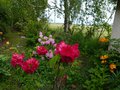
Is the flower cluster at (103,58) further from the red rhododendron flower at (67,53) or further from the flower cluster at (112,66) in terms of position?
the red rhododendron flower at (67,53)

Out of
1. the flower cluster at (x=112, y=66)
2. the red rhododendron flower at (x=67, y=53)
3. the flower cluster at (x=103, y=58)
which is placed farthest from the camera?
the flower cluster at (x=103, y=58)

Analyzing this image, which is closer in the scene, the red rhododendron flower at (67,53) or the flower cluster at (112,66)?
the red rhododendron flower at (67,53)

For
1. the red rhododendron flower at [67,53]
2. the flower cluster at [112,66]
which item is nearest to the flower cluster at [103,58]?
the flower cluster at [112,66]

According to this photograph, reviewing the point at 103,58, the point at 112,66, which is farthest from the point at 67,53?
the point at 103,58

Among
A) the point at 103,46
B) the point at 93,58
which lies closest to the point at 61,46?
the point at 93,58

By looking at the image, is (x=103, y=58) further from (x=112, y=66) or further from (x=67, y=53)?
(x=67, y=53)

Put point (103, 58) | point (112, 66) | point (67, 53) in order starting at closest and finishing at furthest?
1. point (67, 53)
2. point (112, 66)
3. point (103, 58)

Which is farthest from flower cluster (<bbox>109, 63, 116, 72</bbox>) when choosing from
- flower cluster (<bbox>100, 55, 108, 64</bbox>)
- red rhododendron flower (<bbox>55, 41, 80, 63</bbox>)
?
red rhododendron flower (<bbox>55, 41, 80, 63</bbox>)

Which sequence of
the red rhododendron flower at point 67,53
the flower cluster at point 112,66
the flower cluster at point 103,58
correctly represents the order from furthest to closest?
the flower cluster at point 103,58, the flower cluster at point 112,66, the red rhododendron flower at point 67,53

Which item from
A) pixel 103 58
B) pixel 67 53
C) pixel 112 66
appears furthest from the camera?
pixel 103 58

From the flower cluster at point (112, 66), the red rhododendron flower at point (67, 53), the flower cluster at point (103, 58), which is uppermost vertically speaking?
the red rhododendron flower at point (67, 53)

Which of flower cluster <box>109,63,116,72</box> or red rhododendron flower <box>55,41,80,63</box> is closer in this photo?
red rhododendron flower <box>55,41,80,63</box>

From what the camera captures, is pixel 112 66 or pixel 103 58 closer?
pixel 112 66

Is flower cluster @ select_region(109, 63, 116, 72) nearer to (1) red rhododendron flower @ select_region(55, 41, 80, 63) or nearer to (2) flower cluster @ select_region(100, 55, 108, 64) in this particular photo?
(2) flower cluster @ select_region(100, 55, 108, 64)
